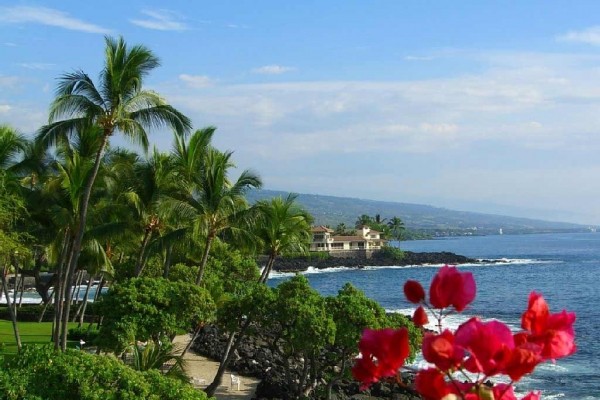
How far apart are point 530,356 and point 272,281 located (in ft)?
250

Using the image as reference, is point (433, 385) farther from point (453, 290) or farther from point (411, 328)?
point (411, 328)

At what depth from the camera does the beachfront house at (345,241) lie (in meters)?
108

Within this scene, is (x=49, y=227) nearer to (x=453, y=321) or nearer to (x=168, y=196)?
(x=168, y=196)

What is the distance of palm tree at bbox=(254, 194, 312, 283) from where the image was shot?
21.5m

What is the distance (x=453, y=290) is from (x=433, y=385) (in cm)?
33

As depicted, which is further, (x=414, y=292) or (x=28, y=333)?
(x=28, y=333)

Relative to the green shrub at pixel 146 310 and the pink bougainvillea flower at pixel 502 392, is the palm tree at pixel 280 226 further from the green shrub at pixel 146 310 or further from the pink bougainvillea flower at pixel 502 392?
the pink bougainvillea flower at pixel 502 392

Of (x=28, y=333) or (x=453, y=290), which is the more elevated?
(x=453, y=290)

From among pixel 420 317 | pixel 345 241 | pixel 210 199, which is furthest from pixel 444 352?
pixel 345 241

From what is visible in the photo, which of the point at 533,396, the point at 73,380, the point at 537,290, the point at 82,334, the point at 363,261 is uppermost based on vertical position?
the point at 533,396

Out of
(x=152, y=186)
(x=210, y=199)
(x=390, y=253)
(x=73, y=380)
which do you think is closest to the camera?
(x=73, y=380)

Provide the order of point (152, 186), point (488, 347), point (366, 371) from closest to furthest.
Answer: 1. point (488, 347)
2. point (366, 371)
3. point (152, 186)

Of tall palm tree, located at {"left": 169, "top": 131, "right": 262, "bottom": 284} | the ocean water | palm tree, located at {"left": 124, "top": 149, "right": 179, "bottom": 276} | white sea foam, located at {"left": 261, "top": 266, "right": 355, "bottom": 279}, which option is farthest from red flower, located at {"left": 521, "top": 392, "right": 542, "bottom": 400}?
white sea foam, located at {"left": 261, "top": 266, "right": 355, "bottom": 279}

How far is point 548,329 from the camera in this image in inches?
91.8
